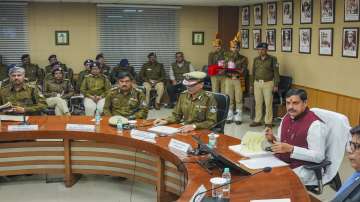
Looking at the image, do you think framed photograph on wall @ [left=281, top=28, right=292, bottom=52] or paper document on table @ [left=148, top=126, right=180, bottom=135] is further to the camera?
framed photograph on wall @ [left=281, top=28, right=292, bottom=52]

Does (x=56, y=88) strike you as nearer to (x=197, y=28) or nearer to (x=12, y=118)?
(x=12, y=118)

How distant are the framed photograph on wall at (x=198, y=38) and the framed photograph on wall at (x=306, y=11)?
315 centimetres

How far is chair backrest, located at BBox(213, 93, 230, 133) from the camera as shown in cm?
464

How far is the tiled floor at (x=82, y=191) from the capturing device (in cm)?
436

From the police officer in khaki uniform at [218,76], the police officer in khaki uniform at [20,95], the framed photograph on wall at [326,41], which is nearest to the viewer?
the police officer in khaki uniform at [20,95]

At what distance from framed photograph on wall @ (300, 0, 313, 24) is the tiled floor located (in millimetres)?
3206

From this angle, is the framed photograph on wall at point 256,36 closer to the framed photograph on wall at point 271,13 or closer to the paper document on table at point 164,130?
the framed photograph on wall at point 271,13

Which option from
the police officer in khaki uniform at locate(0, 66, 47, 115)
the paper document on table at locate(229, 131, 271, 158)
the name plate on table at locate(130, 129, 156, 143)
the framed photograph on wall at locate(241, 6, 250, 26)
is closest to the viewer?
the paper document on table at locate(229, 131, 271, 158)

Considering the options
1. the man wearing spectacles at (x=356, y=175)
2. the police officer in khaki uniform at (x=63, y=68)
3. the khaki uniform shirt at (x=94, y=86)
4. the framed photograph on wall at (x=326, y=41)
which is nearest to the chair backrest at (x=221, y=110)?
the man wearing spectacles at (x=356, y=175)

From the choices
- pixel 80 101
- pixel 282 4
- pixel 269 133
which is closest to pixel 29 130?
pixel 269 133

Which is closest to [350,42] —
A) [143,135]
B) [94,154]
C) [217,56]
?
[217,56]

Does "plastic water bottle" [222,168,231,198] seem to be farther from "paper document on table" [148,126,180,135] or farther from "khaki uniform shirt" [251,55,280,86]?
"khaki uniform shirt" [251,55,280,86]

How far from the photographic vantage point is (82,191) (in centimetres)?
458

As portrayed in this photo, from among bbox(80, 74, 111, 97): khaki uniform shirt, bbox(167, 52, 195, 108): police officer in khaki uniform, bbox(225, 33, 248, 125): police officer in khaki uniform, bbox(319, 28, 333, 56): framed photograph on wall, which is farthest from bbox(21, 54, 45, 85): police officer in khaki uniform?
bbox(319, 28, 333, 56): framed photograph on wall
